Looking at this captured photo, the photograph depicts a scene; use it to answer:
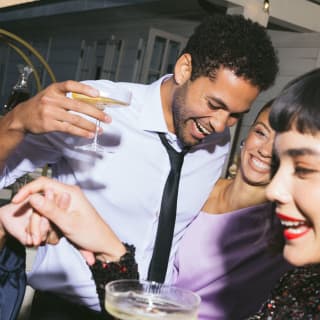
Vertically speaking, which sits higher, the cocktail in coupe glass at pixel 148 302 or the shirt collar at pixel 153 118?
the shirt collar at pixel 153 118

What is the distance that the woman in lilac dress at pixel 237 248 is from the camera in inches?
85.5

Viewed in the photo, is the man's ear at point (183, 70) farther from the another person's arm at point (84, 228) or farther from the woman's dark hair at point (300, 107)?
the another person's arm at point (84, 228)

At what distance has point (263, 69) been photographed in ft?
6.65

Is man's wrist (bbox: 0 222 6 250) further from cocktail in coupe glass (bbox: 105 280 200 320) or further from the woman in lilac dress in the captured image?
the woman in lilac dress

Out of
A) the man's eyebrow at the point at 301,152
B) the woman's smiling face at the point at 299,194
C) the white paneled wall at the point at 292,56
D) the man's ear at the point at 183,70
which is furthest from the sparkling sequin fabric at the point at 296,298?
the white paneled wall at the point at 292,56

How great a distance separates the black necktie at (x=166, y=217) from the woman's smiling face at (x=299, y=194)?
859 mm

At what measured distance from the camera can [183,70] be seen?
7.02ft

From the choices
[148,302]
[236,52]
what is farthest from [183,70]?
[148,302]

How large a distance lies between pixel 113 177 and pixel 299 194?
3.15 ft

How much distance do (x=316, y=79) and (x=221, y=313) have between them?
1.09 meters

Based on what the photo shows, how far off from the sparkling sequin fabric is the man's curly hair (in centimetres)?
73

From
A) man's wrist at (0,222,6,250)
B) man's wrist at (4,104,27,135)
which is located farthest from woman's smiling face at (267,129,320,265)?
man's wrist at (4,104,27,135)

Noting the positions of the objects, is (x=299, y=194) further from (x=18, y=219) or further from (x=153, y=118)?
(x=153, y=118)

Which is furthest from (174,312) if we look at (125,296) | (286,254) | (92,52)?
(92,52)
